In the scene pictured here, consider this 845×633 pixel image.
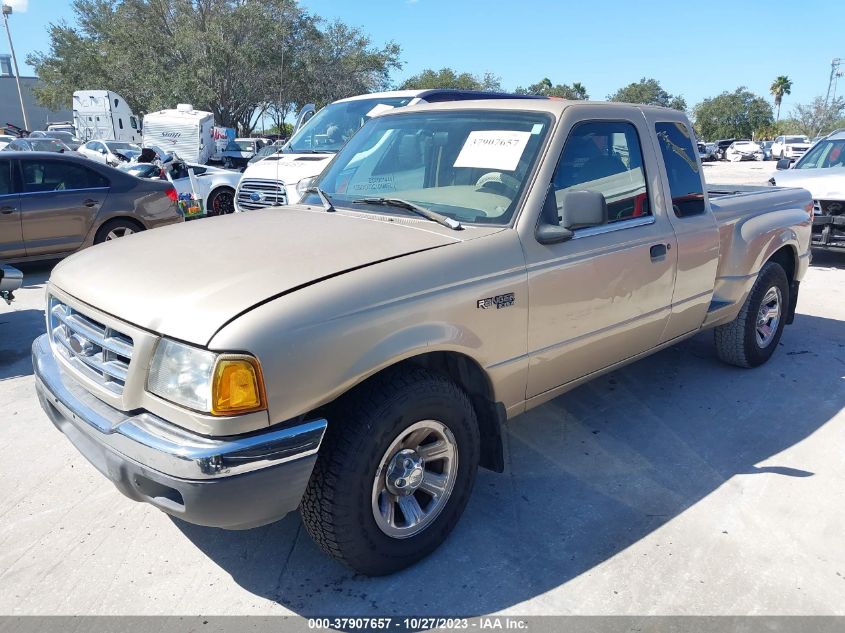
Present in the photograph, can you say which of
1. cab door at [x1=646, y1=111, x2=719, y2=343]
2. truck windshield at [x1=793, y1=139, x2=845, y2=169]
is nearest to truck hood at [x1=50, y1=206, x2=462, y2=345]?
cab door at [x1=646, y1=111, x2=719, y2=343]

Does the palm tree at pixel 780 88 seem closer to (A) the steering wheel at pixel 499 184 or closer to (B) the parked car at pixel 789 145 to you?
(B) the parked car at pixel 789 145

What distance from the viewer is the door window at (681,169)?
3910 mm

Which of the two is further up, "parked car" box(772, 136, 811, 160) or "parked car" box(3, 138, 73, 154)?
"parked car" box(772, 136, 811, 160)

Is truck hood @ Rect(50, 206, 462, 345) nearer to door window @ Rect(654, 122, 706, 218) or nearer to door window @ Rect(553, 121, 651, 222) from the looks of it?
door window @ Rect(553, 121, 651, 222)

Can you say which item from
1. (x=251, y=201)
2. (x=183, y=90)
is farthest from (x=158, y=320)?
(x=183, y=90)

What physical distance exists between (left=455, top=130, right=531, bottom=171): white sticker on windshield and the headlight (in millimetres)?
1706

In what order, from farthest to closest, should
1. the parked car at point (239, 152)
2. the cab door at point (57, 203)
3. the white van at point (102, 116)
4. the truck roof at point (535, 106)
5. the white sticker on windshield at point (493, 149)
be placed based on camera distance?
the white van at point (102, 116) → the parked car at point (239, 152) → the cab door at point (57, 203) → the truck roof at point (535, 106) → the white sticker on windshield at point (493, 149)

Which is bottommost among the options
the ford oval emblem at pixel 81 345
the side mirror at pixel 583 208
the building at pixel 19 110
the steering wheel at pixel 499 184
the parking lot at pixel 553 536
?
the parking lot at pixel 553 536

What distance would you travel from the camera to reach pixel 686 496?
3.35 m

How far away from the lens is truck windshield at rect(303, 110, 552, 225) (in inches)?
124

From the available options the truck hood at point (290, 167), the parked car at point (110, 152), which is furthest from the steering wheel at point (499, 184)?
the parked car at point (110, 152)

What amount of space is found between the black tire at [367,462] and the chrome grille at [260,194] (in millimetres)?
5661

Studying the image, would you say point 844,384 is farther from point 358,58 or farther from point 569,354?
point 358,58

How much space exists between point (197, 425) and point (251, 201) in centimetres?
669
